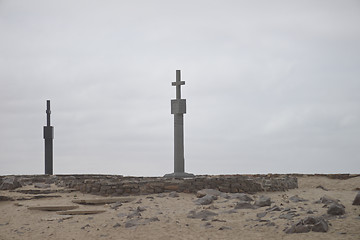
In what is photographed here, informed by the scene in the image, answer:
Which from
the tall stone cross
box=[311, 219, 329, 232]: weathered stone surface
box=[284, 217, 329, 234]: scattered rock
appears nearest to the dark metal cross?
the tall stone cross

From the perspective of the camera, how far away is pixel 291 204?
1075 cm

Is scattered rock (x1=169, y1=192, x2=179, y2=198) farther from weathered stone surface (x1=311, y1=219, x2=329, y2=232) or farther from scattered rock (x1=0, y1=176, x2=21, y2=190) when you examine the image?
scattered rock (x1=0, y1=176, x2=21, y2=190)

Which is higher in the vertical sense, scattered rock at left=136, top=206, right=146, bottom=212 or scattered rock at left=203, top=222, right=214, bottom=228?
scattered rock at left=136, top=206, right=146, bottom=212

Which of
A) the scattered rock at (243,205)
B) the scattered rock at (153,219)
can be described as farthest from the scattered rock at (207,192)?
the scattered rock at (153,219)

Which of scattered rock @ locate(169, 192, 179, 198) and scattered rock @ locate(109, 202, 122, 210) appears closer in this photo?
scattered rock @ locate(109, 202, 122, 210)

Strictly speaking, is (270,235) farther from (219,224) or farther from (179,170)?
(179,170)

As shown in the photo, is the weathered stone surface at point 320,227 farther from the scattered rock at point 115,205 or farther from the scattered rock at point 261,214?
the scattered rock at point 115,205

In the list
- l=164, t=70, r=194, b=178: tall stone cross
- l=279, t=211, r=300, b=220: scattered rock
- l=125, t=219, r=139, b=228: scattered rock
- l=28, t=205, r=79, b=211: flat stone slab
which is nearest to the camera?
l=279, t=211, r=300, b=220: scattered rock

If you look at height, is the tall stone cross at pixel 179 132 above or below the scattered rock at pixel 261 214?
above

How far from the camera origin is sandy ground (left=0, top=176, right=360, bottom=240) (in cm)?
847

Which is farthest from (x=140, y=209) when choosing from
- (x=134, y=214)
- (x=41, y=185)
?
(x=41, y=185)

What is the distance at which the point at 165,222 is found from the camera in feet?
32.2

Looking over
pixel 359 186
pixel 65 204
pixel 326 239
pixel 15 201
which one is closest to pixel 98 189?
pixel 65 204

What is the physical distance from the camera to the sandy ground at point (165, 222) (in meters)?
8.47
